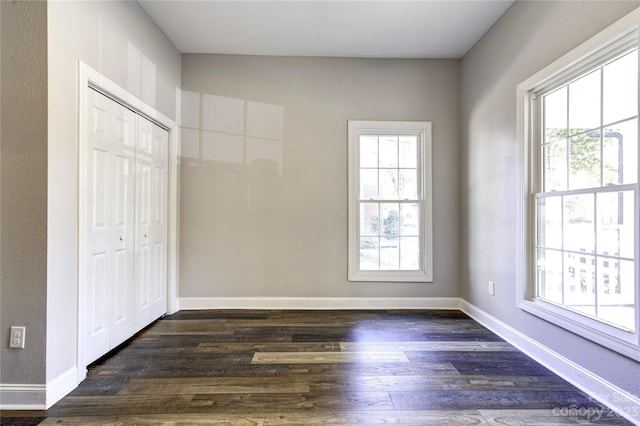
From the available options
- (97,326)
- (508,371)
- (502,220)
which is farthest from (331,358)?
(502,220)

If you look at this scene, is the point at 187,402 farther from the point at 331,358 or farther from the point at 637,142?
the point at 637,142

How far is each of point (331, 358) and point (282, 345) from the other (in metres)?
0.46

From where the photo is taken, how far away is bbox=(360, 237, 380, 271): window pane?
359 centimetres

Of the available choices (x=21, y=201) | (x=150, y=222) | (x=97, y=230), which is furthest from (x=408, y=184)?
(x=21, y=201)

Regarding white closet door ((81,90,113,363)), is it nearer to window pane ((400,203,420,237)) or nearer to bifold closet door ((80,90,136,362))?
bifold closet door ((80,90,136,362))

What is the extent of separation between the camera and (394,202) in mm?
3604

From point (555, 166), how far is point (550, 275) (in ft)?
2.64

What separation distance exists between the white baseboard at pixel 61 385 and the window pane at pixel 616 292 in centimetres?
323

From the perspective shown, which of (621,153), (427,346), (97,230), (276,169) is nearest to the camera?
(621,153)

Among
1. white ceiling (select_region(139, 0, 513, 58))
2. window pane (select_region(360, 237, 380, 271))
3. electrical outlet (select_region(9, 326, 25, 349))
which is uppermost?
white ceiling (select_region(139, 0, 513, 58))

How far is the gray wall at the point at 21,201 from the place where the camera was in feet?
5.78

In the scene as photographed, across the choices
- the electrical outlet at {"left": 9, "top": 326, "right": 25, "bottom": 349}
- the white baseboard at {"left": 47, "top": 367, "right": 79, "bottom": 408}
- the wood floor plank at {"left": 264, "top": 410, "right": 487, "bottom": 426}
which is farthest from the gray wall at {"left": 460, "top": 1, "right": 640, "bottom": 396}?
the electrical outlet at {"left": 9, "top": 326, "right": 25, "bottom": 349}

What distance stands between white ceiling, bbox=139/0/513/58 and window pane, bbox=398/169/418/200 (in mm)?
1303

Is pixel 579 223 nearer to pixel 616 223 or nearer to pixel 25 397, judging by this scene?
pixel 616 223
